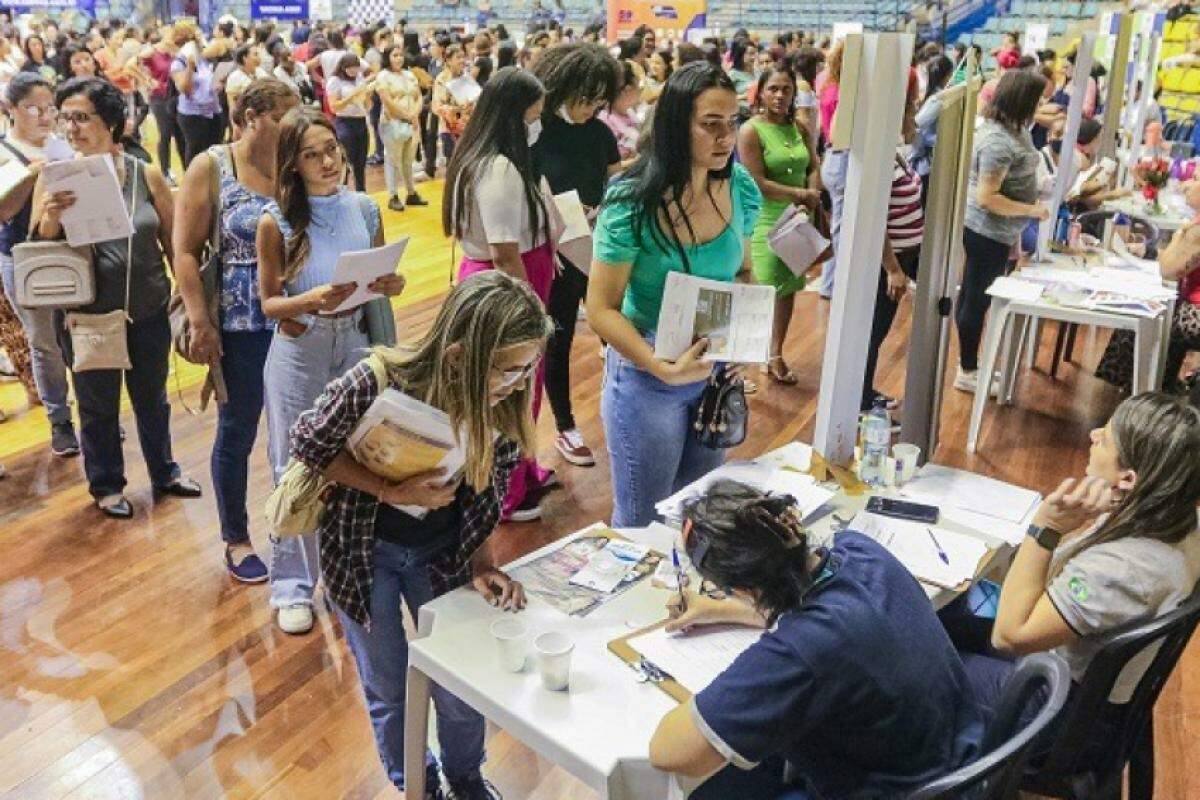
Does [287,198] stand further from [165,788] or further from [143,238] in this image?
[165,788]

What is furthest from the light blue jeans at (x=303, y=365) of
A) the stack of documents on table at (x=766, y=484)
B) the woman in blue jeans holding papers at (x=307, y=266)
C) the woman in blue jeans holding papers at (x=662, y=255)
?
the stack of documents on table at (x=766, y=484)

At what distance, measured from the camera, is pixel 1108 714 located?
5.94 ft

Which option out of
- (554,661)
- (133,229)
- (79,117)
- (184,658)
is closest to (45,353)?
(133,229)

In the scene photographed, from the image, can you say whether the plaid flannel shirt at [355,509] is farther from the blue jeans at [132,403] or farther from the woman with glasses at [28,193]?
the woman with glasses at [28,193]

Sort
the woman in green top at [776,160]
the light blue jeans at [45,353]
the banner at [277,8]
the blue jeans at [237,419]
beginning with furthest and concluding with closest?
the banner at [277,8] → the woman in green top at [776,160] → the light blue jeans at [45,353] → the blue jeans at [237,419]

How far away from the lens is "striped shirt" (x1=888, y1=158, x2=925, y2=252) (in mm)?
4016

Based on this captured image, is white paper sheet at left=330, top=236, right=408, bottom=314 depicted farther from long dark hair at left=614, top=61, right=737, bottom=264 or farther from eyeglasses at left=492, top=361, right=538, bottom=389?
eyeglasses at left=492, top=361, right=538, bottom=389

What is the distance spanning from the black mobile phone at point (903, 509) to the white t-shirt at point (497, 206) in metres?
1.35

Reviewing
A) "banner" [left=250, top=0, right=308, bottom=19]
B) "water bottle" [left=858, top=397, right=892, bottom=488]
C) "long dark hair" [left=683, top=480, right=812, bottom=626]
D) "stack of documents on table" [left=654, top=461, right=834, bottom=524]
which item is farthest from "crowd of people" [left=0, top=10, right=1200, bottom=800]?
"banner" [left=250, top=0, right=308, bottom=19]

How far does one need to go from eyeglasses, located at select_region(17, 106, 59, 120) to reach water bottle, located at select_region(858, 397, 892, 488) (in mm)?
2893

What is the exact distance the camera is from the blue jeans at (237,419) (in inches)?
114

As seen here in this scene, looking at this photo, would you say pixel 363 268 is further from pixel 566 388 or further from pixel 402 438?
pixel 566 388

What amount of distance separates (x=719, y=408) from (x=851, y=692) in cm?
110

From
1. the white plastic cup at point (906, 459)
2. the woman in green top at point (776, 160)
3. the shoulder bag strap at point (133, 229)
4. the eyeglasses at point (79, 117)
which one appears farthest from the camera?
the woman in green top at point (776, 160)
